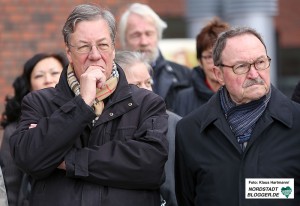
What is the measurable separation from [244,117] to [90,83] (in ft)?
2.85

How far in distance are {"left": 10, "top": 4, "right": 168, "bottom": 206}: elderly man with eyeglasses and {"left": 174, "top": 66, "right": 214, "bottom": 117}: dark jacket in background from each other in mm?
1778

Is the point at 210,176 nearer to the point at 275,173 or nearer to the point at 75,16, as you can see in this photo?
the point at 275,173

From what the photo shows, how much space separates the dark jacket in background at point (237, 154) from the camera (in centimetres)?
452

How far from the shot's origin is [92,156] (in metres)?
4.41

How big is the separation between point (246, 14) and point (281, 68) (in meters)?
10.3

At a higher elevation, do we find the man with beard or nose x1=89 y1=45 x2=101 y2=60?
nose x1=89 y1=45 x2=101 y2=60

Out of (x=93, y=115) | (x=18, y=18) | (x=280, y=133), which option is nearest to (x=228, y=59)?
(x=280, y=133)

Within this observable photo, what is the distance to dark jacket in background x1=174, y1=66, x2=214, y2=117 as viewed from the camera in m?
6.45

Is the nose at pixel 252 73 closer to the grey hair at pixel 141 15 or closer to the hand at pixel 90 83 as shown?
the hand at pixel 90 83

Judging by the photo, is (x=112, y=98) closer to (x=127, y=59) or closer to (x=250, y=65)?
(x=250, y=65)

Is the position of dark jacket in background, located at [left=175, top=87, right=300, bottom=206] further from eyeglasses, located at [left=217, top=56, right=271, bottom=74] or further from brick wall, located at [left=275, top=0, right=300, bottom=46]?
brick wall, located at [left=275, top=0, right=300, bottom=46]

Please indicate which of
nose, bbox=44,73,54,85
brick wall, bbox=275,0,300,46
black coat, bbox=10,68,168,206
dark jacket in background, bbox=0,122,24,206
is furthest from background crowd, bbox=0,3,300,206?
brick wall, bbox=275,0,300,46

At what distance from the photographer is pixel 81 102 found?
4.41 metres

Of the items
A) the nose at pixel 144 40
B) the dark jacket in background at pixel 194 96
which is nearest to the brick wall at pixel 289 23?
the nose at pixel 144 40
